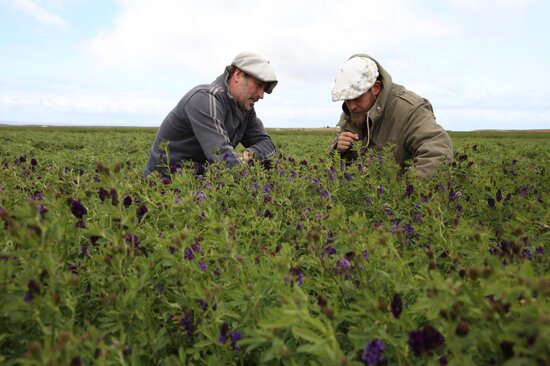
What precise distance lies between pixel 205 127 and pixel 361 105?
1.78 metres

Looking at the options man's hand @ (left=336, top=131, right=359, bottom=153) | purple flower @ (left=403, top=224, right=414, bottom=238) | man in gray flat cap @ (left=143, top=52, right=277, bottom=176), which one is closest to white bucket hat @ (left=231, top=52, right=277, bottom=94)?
man in gray flat cap @ (left=143, top=52, right=277, bottom=176)

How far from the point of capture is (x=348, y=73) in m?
4.58

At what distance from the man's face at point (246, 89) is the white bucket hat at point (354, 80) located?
0.91 meters

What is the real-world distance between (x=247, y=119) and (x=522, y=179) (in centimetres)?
337


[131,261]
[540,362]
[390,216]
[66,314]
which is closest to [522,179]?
[390,216]

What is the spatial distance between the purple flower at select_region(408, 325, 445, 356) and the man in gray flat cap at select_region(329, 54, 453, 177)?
10.2 ft

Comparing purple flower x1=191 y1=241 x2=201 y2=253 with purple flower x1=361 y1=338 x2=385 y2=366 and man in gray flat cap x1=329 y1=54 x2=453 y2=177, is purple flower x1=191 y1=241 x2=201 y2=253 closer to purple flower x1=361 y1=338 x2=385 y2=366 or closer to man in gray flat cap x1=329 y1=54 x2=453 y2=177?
purple flower x1=361 y1=338 x2=385 y2=366

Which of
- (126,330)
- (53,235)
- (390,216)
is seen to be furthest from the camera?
(390,216)

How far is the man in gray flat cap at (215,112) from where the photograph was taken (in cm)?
464

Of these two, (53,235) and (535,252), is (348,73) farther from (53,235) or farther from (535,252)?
(53,235)

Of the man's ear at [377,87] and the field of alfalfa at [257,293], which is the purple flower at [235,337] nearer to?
the field of alfalfa at [257,293]

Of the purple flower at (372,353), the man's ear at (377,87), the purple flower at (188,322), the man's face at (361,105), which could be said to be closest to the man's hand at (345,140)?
the man's face at (361,105)

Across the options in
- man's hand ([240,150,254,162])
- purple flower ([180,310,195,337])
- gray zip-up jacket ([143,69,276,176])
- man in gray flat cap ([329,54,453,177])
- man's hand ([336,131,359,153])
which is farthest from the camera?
man's hand ([336,131,359,153])

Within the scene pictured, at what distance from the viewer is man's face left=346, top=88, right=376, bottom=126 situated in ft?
15.9
